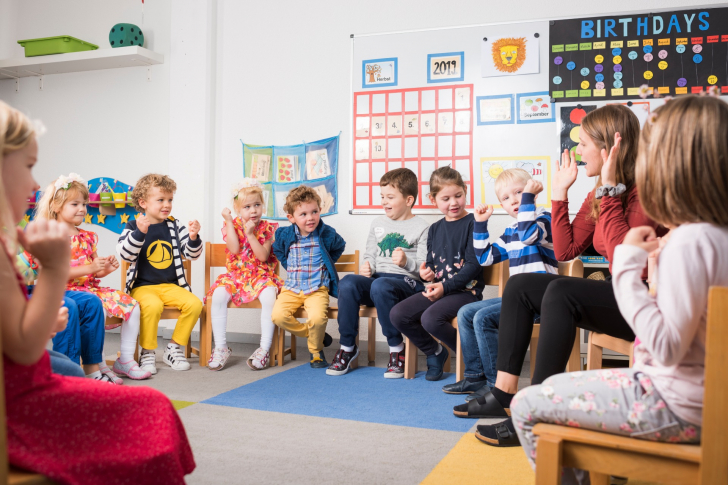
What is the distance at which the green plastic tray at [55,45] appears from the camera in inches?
163

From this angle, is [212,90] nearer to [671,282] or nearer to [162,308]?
[162,308]

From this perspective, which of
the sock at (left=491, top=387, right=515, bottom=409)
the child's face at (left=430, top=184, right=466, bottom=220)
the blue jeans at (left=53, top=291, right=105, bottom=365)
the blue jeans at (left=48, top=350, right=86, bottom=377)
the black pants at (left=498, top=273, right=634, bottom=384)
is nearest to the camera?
the blue jeans at (left=48, top=350, right=86, bottom=377)

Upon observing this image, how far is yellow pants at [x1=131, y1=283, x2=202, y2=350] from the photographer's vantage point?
3.05 m

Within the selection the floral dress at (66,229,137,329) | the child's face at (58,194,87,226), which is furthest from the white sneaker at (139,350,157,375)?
the child's face at (58,194,87,226)

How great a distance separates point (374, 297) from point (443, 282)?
38 centimetres

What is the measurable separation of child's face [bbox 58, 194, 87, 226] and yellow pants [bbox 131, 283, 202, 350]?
0.53 metres

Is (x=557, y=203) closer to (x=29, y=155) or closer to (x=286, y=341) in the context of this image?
(x=29, y=155)

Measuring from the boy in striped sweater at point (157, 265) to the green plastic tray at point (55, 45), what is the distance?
1.57m

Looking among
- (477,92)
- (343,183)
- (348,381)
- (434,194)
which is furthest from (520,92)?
(348,381)

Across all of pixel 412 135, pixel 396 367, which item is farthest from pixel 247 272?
pixel 412 135

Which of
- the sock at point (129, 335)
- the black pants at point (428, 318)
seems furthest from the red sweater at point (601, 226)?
the sock at point (129, 335)

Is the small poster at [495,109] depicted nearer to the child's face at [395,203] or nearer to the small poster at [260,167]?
the child's face at [395,203]

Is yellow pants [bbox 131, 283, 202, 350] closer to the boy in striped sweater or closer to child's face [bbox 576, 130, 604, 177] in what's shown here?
the boy in striped sweater

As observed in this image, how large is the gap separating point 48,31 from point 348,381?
12.2 ft
